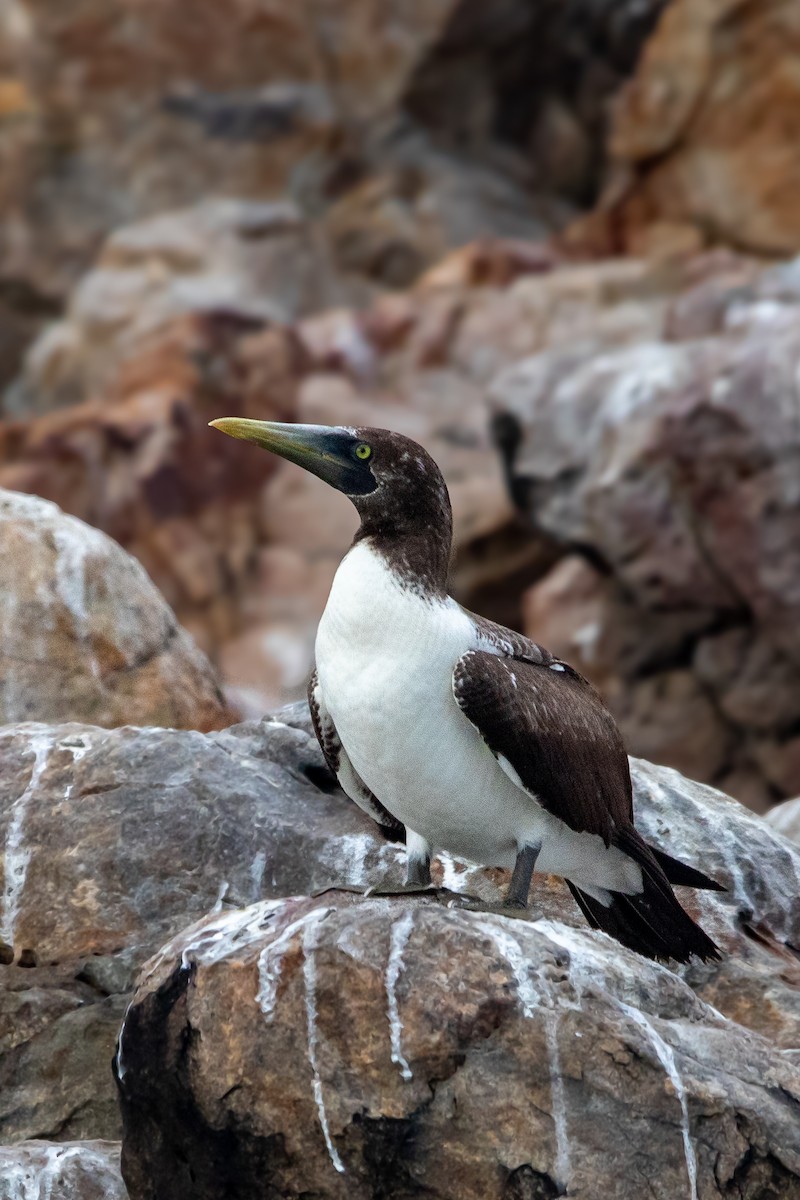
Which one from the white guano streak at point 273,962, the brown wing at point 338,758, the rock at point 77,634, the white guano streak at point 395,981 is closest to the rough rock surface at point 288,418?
the rock at point 77,634

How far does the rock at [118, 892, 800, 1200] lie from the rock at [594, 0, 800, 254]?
22.2 meters

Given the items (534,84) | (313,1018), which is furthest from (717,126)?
(313,1018)

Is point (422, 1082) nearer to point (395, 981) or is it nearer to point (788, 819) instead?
point (395, 981)

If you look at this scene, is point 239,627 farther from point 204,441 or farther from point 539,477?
point 539,477

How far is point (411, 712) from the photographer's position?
18.5 ft

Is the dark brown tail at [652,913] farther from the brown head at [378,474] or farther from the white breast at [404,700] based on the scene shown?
the brown head at [378,474]

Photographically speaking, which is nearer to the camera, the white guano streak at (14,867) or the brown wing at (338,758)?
the brown wing at (338,758)

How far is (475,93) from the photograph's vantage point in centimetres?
3125

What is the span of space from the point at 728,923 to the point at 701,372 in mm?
9301

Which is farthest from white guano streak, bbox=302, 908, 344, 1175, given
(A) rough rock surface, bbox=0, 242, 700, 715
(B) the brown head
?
(A) rough rock surface, bbox=0, 242, 700, 715

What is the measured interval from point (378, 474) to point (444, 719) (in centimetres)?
95

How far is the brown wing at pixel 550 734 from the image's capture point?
18.6 ft

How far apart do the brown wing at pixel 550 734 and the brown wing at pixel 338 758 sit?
0.75 metres

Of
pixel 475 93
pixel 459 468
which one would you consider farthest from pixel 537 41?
pixel 459 468
